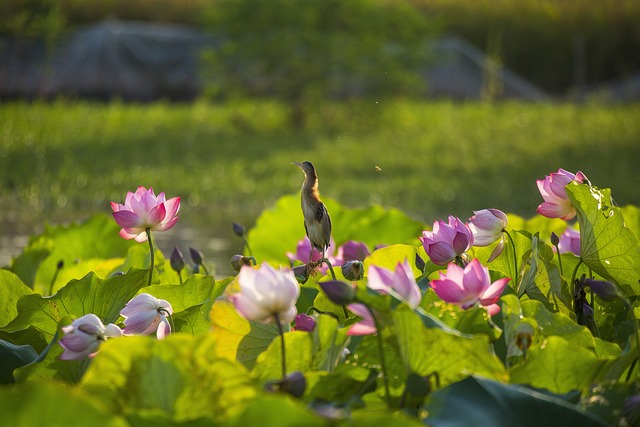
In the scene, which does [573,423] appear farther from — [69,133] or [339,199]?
[69,133]

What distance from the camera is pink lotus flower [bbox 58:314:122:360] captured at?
0.73 metres

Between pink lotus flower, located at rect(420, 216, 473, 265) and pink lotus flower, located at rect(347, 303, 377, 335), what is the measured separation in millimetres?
200

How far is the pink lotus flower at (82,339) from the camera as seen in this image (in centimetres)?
73

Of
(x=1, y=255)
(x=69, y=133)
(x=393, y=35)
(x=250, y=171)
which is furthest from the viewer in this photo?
(x=393, y=35)

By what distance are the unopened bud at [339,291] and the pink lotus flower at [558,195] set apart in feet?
1.16

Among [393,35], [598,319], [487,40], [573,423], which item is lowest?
[487,40]

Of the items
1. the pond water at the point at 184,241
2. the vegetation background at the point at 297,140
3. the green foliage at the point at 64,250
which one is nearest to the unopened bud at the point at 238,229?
the green foliage at the point at 64,250

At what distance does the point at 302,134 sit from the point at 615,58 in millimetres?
6088

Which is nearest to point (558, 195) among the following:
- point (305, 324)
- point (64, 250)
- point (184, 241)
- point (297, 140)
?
point (305, 324)

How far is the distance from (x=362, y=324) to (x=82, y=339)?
206mm

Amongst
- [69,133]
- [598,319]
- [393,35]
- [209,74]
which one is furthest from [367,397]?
[393,35]

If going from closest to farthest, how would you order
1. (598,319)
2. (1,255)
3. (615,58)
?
(598,319)
(1,255)
(615,58)

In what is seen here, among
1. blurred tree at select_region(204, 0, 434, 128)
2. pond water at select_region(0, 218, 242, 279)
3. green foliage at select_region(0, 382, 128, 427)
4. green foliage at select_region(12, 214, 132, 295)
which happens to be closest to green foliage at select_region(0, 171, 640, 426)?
green foliage at select_region(0, 382, 128, 427)

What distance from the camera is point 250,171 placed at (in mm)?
5449
